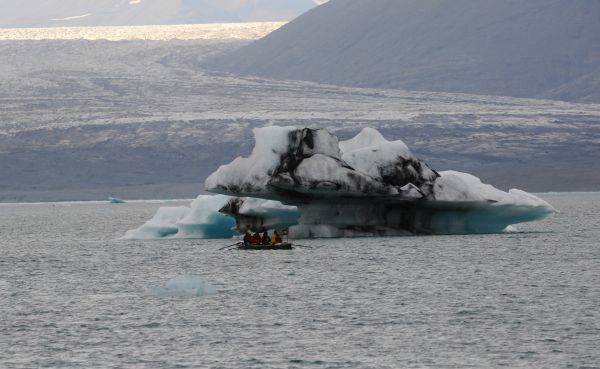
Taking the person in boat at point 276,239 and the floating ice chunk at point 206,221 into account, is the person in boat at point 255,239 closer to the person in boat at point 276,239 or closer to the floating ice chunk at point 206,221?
the person in boat at point 276,239

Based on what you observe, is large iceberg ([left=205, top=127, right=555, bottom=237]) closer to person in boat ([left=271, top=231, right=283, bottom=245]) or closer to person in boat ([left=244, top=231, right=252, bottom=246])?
person in boat ([left=271, top=231, right=283, bottom=245])

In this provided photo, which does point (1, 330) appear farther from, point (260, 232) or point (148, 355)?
point (260, 232)

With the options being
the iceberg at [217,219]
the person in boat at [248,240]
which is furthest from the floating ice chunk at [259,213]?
the person in boat at [248,240]

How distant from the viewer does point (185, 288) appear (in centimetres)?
4950

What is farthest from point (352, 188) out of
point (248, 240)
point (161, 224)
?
point (161, 224)

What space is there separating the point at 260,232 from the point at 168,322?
3017 cm

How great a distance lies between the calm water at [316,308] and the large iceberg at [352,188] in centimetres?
175

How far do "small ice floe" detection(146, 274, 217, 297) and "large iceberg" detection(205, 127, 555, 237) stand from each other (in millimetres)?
14875

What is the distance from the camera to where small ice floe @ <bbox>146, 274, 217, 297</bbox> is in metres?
49.2

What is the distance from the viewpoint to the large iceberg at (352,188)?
64.7 metres

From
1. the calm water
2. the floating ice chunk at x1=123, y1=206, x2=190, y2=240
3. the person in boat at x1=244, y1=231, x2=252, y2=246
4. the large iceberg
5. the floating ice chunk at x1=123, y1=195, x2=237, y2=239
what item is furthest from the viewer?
→ the floating ice chunk at x1=123, y1=206, x2=190, y2=240

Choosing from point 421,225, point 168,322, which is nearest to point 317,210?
point 421,225

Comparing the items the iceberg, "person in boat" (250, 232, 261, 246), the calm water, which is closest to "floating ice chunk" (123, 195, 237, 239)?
the iceberg

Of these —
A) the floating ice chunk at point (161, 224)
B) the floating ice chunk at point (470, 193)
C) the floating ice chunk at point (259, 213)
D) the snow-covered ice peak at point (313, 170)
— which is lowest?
the floating ice chunk at point (161, 224)
